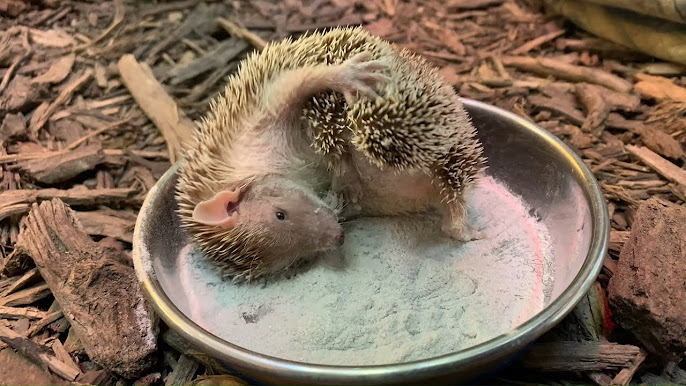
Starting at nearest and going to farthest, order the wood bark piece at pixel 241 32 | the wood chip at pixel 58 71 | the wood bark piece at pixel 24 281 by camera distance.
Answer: the wood bark piece at pixel 24 281, the wood chip at pixel 58 71, the wood bark piece at pixel 241 32

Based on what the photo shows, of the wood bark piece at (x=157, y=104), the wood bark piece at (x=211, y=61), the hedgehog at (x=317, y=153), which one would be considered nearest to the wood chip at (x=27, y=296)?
the hedgehog at (x=317, y=153)

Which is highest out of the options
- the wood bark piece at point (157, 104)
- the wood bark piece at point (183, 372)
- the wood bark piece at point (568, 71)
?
the wood bark piece at point (568, 71)

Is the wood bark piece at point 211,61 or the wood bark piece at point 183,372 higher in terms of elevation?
the wood bark piece at point 211,61

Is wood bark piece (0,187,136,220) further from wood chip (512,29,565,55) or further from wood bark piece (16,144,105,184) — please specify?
wood chip (512,29,565,55)

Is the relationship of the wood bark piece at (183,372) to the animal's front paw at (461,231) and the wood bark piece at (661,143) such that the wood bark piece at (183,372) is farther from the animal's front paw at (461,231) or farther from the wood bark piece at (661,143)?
the wood bark piece at (661,143)

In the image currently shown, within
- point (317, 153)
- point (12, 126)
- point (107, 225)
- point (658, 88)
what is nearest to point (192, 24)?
point (12, 126)
